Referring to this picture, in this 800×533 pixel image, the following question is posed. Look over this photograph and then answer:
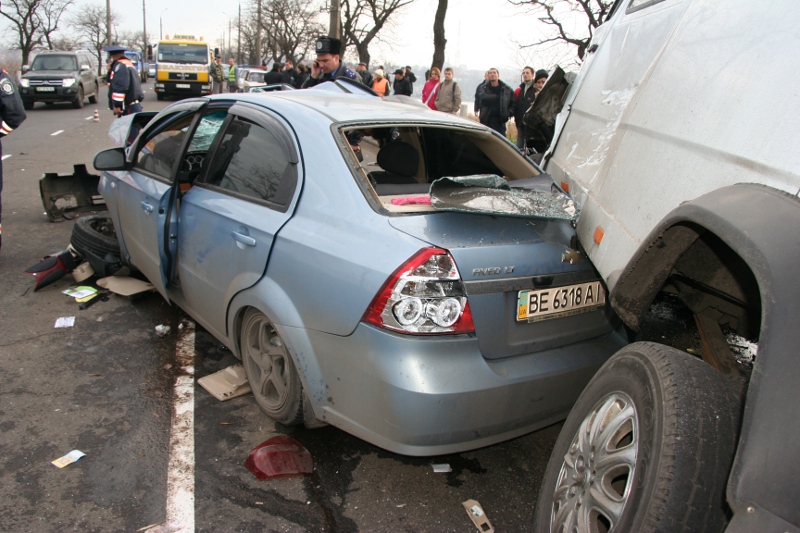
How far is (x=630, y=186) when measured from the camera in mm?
2367

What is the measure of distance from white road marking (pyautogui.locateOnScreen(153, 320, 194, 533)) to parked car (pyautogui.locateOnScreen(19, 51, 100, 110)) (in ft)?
71.3

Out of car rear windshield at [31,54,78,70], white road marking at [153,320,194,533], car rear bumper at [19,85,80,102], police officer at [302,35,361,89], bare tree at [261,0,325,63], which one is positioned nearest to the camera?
white road marking at [153,320,194,533]

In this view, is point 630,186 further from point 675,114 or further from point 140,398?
point 140,398

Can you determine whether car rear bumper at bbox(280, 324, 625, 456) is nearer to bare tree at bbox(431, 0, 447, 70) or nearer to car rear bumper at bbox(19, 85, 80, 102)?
bare tree at bbox(431, 0, 447, 70)

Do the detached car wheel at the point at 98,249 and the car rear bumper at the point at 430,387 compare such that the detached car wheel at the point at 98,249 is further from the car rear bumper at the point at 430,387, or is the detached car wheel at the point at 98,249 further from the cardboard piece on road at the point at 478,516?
the cardboard piece on road at the point at 478,516

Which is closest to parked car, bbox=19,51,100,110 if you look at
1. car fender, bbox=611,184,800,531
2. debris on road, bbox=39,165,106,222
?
debris on road, bbox=39,165,106,222

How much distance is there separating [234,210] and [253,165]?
0.27 meters

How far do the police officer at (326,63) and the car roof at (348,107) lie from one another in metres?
3.82

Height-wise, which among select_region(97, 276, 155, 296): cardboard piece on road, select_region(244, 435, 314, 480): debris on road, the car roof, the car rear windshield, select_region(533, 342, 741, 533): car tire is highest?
the car roof

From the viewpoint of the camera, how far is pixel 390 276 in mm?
2408

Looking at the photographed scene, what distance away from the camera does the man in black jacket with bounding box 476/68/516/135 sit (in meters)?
12.0

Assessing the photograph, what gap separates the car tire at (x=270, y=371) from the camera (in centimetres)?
300

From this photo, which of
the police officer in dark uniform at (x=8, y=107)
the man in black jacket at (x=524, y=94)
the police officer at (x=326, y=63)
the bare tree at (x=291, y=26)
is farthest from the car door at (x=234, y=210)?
the bare tree at (x=291, y=26)

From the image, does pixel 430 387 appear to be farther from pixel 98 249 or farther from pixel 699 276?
A: pixel 98 249
